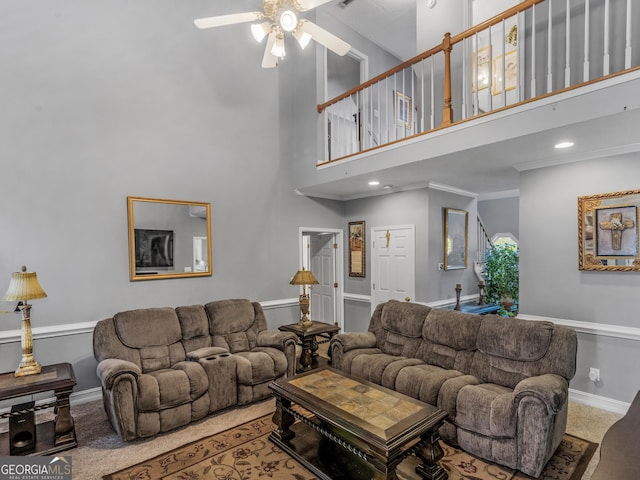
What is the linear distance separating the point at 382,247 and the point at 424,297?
104cm

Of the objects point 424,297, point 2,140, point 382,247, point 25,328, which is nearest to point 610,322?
point 424,297

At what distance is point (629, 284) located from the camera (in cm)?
318

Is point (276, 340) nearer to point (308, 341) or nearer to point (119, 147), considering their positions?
point (308, 341)

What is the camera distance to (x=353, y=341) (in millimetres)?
3719

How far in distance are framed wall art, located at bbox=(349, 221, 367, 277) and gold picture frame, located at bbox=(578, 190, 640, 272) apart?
9.91 feet

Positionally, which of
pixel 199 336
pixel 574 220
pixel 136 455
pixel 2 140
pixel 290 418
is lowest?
pixel 136 455

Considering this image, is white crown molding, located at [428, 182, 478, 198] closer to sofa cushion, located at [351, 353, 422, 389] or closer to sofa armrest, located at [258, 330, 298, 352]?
sofa cushion, located at [351, 353, 422, 389]

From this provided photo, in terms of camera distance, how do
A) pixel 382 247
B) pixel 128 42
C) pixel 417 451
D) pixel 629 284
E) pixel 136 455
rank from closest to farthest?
pixel 417 451
pixel 136 455
pixel 629 284
pixel 128 42
pixel 382 247

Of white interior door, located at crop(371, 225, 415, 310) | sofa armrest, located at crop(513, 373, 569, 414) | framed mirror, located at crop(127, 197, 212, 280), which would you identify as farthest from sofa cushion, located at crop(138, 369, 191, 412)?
white interior door, located at crop(371, 225, 415, 310)

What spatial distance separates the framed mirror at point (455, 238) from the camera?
5.21 meters

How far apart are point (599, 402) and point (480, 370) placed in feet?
4.67

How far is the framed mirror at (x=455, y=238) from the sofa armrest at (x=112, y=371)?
4.30 metres

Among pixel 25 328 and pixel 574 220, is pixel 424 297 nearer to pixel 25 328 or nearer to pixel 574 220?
pixel 574 220

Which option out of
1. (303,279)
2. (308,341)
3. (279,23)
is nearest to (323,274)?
(303,279)
